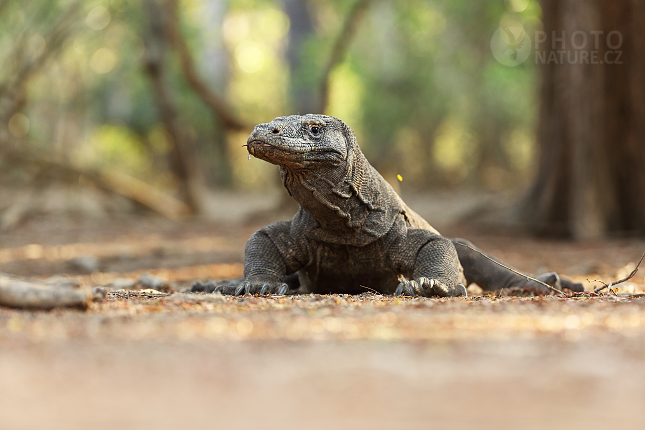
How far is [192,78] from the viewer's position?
13.6 meters

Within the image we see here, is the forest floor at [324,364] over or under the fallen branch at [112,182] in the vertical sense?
under

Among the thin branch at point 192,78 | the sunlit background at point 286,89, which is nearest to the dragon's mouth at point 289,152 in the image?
the sunlit background at point 286,89

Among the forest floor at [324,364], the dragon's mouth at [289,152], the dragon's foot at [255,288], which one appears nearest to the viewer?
the forest floor at [324,364]

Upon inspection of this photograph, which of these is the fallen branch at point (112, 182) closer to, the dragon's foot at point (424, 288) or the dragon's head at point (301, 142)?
the dragon's head at point (301, 142)

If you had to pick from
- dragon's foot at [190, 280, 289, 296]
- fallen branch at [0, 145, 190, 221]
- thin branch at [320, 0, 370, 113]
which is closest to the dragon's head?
dragon's foot at [190, 280, 289, 296]

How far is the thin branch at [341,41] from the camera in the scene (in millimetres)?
12508

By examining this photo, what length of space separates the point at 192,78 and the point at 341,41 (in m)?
3.04

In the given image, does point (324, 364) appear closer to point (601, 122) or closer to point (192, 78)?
point (601, 122)

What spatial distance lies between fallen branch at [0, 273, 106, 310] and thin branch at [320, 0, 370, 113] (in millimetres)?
10308

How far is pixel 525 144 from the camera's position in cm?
2161

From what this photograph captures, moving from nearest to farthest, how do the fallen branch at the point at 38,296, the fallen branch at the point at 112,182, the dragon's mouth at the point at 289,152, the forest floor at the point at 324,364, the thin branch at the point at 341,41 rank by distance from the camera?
the forest floor at the point at 324,364, the fallen branch at the point at 38,296, the dragon's mouth at the point at 289,152, the fallen branch at the point at 112,182, the thin branch at the point at 341,41

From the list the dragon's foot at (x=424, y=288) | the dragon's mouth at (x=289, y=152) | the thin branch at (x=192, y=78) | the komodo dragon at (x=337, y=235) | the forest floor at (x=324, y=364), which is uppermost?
the thin branch at (x=192, y=78)

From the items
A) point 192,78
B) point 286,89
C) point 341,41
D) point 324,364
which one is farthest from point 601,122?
point 286,89

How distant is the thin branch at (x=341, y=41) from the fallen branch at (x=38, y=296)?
33.8 feet
